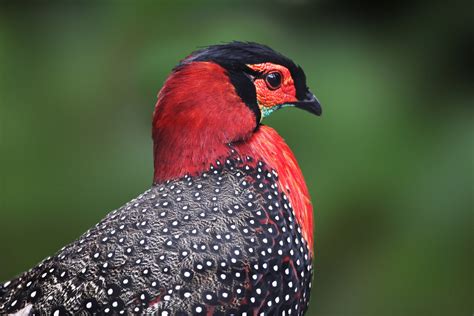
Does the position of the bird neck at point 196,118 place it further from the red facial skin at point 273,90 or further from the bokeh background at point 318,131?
the bokeh background at point 318,131

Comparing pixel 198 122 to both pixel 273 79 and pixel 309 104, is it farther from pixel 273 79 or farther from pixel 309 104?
pixel 309 104

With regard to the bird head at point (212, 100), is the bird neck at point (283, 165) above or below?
below

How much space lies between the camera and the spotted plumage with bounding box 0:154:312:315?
2.58m

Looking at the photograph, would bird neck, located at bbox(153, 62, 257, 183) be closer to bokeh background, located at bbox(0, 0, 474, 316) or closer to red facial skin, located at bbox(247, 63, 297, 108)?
red facial skin, located at bbox(247, 63, 297, 108)

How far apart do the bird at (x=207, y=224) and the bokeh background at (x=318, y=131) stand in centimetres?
155

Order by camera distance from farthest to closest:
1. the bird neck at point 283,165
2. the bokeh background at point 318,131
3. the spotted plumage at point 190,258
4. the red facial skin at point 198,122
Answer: the bokeh background at point 318,131 < the bird neck at point 283,165 < the red facial skin at point 198,122 < the spotted plumage at point 190,258

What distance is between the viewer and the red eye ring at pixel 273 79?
9.57 ft

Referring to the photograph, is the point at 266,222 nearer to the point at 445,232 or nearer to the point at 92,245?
the point at 92,245

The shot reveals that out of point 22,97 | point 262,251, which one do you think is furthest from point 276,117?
point 262,251

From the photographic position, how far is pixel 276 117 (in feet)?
14.7

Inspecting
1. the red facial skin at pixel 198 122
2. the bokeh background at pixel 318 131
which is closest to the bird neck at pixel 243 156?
the red facial skin at pixel 198 122

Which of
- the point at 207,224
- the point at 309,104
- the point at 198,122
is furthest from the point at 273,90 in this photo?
the point at 207,224

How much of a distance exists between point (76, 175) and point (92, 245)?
6.61 feet

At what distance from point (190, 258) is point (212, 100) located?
555 mm
